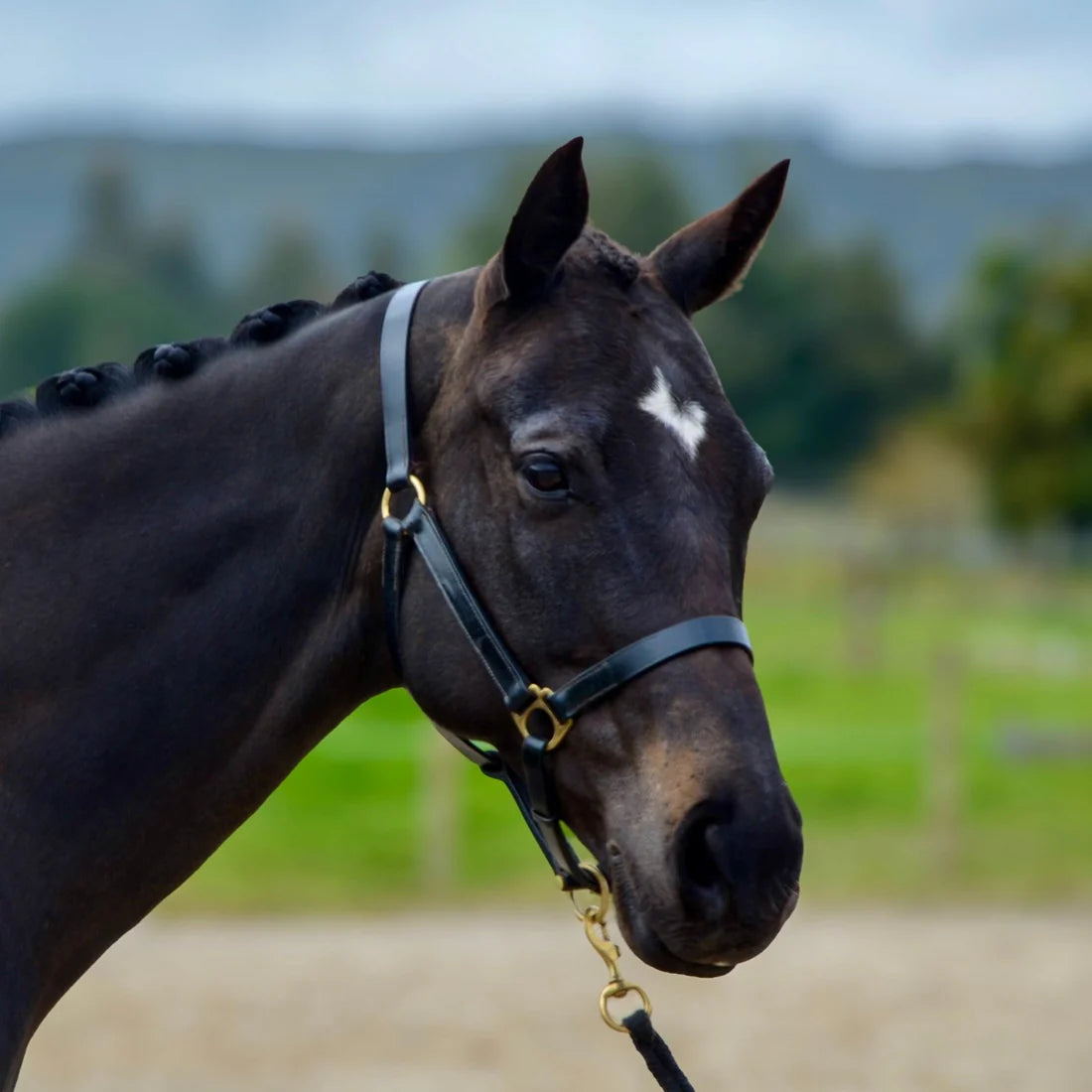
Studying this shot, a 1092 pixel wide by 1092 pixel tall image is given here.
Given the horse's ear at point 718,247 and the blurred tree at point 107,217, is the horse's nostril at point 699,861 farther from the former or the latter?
the blurred tree at point 107,217

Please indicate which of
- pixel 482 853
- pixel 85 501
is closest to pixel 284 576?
pixel 85 501

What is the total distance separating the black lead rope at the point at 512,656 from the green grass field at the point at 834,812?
23.9 ft

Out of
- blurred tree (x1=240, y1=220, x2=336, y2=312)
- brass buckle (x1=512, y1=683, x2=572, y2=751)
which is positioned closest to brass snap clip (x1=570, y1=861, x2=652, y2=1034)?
brass buckle (x1=512, y1=683, x2=572, y2=751)

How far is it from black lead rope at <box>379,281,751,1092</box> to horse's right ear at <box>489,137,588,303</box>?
0.21 meters

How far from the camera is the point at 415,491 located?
7.82ft

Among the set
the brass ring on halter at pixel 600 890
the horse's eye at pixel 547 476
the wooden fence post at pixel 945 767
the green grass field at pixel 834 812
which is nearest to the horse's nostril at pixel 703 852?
the brass ring on halter at pixel 600 890

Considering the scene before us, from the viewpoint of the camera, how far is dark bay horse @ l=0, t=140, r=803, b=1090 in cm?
220

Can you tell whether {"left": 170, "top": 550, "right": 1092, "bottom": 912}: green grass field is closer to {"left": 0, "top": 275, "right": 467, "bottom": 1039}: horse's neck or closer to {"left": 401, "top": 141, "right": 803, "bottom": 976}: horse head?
{"left": 0, "top": 275, "right": 467, "bottom": 1039}: horse's neck

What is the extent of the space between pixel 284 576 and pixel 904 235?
164515mm

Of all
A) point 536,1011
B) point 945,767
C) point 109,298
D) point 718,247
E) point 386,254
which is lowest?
point 386,254

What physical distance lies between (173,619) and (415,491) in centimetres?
42

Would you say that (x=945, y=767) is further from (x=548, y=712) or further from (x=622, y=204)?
(x=622, y=204)

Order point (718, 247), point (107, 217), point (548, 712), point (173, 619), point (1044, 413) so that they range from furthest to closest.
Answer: point (107, 217) < point (1044, 413) < point (718, 247) < point (173, 619) < point (548, 712)

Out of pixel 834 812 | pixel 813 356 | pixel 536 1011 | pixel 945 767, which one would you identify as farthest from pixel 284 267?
pixel 536 1011
